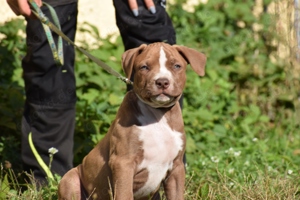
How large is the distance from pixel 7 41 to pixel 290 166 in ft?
8.85

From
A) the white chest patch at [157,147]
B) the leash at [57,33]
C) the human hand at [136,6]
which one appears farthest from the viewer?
the human hand at [136,6]

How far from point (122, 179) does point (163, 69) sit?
0.61 meters

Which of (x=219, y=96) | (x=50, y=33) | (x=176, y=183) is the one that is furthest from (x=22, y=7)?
(x=219, y=96)

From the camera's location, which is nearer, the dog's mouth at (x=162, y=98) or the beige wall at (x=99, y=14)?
the dog's mouth at (x=162, y=98)

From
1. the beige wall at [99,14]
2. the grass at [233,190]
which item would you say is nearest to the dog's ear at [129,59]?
the grass at [233,190]

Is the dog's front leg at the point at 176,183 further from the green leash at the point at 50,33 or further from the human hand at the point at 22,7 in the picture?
the human hand at the point at 22,7

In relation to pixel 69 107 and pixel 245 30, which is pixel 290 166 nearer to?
pixel 69 107

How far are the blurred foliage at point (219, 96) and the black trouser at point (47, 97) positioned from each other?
57cm

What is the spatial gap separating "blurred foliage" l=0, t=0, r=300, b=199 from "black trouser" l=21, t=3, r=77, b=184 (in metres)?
0.57

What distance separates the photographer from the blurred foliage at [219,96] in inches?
222

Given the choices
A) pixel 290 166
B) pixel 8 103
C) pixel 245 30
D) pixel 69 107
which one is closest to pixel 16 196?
pixel 69 107

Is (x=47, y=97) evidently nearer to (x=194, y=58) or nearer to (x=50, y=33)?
(x=50, y=33)

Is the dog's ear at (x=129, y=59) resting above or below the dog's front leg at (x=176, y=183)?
above

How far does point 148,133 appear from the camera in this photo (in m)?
3.91
